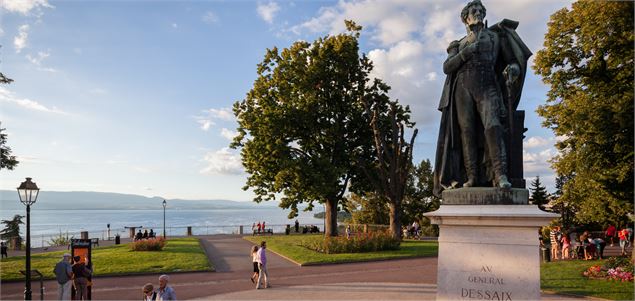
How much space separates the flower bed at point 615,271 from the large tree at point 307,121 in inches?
640

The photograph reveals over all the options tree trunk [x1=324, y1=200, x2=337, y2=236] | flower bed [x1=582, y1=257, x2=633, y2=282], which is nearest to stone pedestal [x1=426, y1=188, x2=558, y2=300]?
flower bed [x1=582, y1=257, x2=633, y2=282]

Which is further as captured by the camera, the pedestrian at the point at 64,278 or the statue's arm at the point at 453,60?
the pedestrian at the point at 64,278

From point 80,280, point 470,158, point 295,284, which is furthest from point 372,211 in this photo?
point 470,158

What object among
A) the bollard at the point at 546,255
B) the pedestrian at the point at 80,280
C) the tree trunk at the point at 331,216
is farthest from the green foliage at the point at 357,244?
the pedestrian at the point at 80,280

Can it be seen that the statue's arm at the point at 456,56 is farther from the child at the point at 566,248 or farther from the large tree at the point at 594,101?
the child at the point at 566,248

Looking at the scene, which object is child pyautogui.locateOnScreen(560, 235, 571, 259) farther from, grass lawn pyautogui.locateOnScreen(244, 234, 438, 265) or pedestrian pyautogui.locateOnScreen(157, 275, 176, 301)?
pedestrian pyautogui.locateOnScreen(157, 275, 176, 301)

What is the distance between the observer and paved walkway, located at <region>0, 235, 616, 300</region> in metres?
12.7

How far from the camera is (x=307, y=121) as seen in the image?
31031mm

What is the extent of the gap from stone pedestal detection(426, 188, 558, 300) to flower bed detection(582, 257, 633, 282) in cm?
1139

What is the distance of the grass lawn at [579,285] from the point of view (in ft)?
40.4

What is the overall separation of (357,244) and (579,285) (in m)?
12.1

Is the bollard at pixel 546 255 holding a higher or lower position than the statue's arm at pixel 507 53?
lower

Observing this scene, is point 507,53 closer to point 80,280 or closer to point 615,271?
point 615,271

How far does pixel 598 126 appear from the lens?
17.4 meters
